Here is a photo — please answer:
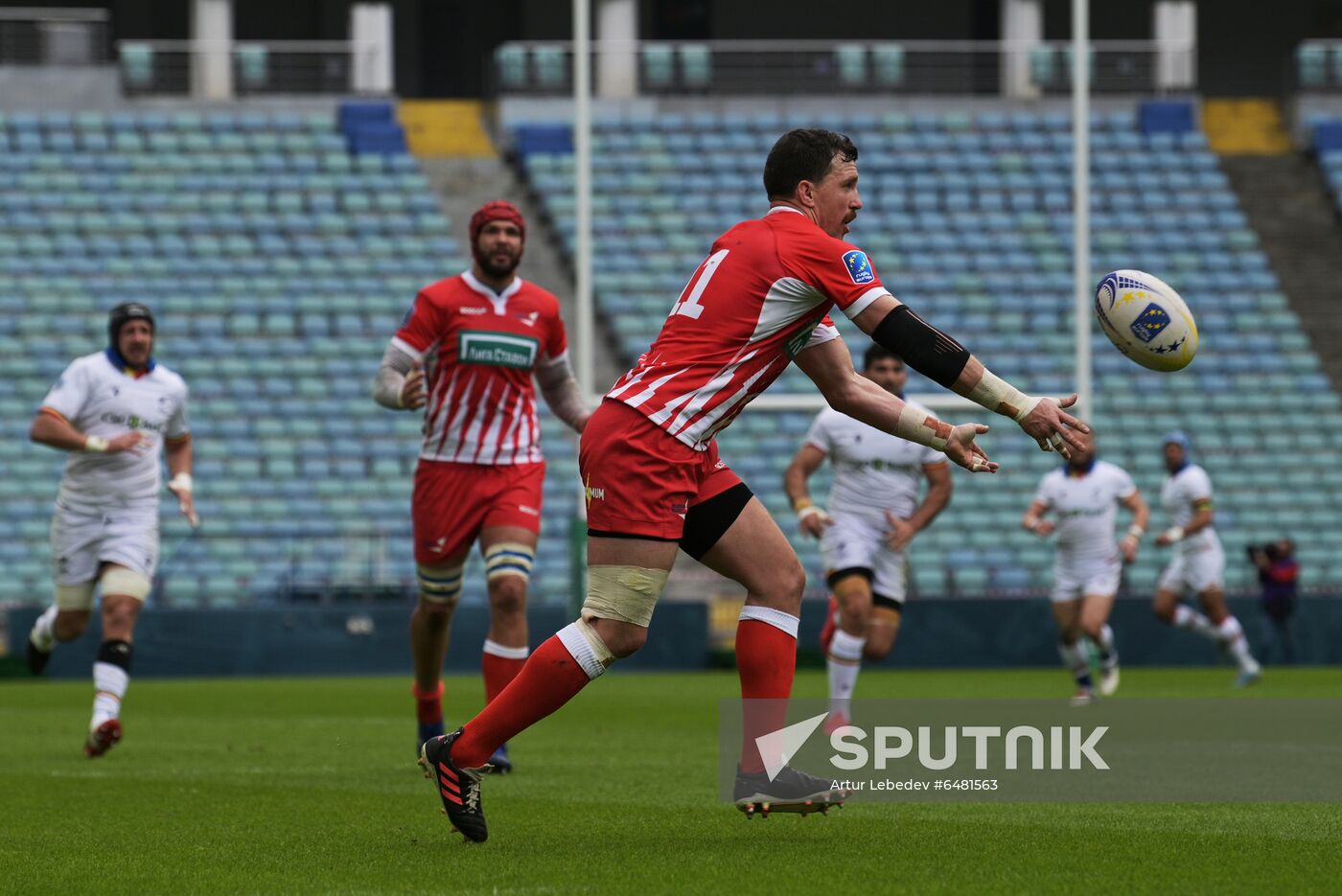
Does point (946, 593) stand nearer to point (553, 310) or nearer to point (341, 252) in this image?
point (341, 252)

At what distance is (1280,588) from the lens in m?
21.0

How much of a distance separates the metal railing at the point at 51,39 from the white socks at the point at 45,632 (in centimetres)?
1926

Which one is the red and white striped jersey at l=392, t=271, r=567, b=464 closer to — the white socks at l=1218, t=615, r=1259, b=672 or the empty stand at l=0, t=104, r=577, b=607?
the white socks at l=1218, t=615, r=1259, b=672

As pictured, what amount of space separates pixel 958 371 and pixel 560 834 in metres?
1.85

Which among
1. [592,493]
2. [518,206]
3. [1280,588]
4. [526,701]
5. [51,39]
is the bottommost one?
[1280,588]

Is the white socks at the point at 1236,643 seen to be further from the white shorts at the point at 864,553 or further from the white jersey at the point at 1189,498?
the white shorts at the point at 864,553

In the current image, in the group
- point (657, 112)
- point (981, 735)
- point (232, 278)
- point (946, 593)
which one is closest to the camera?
point (981, 735)

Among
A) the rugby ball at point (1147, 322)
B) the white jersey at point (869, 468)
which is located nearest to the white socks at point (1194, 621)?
the white jersey at point (869, 468)

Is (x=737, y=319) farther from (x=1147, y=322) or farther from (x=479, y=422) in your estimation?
(x=479, y=422)

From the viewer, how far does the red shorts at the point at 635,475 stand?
18.8 feet

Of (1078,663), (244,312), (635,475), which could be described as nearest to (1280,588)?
(1078,663)

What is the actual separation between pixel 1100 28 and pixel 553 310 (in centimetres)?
2619

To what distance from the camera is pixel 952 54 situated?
96.8ft

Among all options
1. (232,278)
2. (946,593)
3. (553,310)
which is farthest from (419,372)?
(232,278)
